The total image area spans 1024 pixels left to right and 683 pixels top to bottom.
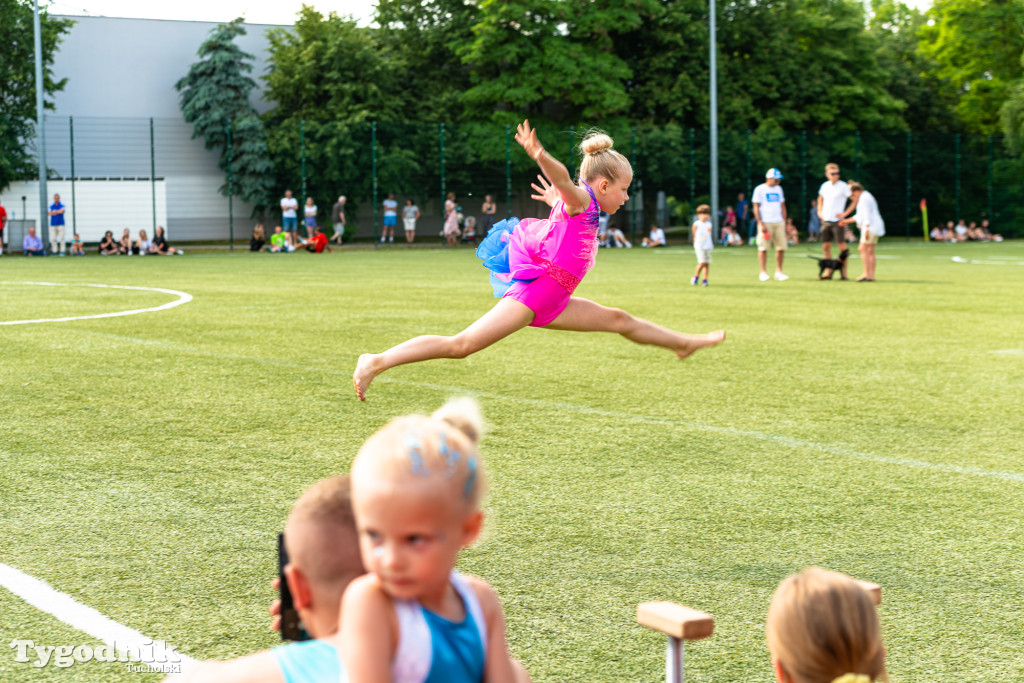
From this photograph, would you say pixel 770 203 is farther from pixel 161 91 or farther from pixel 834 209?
pixel 161 91

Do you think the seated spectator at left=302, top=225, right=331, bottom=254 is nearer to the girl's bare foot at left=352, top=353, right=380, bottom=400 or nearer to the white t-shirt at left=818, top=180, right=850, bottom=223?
the white t-shirt at left=818, top=180, right=850, bottom=223

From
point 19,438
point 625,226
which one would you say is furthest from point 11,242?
point 19,438

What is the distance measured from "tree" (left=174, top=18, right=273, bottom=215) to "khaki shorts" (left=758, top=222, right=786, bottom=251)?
26726 millimetres

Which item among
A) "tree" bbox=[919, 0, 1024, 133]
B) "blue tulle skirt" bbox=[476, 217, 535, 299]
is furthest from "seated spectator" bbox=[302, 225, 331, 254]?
"tree" bbox=[919, 0, 1024, 133]

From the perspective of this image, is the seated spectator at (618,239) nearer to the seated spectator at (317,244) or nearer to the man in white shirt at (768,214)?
the seated spectator at (317,244)

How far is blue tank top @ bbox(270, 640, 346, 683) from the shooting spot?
2283 millimetres

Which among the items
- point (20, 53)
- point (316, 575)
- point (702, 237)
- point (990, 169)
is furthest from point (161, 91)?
point (316, 575)

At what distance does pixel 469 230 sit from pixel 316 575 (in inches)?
1692

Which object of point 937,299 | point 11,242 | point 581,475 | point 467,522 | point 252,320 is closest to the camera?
point 467,522

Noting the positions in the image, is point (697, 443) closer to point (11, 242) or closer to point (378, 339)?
point (378, 339)

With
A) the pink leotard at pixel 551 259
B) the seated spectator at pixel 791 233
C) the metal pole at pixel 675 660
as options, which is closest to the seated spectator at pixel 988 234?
the seated spectator at pixel 791 233

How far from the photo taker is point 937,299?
18578 millimetres

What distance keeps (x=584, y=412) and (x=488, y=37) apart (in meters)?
43.2

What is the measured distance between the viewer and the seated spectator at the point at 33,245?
119 feet
